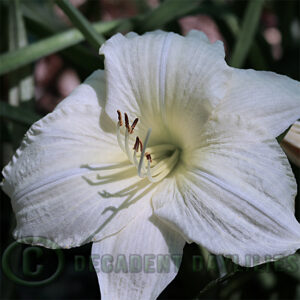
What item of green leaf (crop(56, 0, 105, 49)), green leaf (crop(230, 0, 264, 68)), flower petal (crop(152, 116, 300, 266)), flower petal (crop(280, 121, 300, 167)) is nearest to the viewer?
flower petal (crop(152, 116, 300, 266))

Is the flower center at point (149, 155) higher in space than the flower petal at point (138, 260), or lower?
higher

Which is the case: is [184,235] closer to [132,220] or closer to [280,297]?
[132,220]

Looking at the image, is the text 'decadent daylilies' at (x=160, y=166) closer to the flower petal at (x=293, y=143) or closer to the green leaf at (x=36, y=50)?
the flower petal at (x=293, y=143)

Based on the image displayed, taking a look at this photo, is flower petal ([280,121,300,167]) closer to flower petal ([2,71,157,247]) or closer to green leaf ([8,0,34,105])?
flower petal ([2,71,157,247])

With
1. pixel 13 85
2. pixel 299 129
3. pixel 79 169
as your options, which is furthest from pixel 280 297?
pixel 13 85

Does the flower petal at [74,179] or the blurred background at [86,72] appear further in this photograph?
the blurred background at [86,72]

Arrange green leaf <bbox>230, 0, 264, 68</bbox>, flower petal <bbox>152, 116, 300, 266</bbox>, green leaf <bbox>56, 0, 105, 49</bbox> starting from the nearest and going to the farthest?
flower petal <bbox>152, 116, 300, 266</bbox> < green leaf <bbox>56, 0, 105, 49</bbox> < green leaf <bbox>230, 0, 264, 68</bbox>

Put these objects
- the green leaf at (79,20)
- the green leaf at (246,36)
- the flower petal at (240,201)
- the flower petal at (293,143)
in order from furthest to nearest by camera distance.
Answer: the green leaf at (246,36) → the green leaf at (79,20) → the flower petal at (293,143) → the flower petal at (240,201)

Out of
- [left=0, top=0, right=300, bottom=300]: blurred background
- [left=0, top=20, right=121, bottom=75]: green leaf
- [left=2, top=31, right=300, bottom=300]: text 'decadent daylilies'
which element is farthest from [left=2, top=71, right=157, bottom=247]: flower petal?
[left=0, top=20, right=121, bottom=75]: green leaf

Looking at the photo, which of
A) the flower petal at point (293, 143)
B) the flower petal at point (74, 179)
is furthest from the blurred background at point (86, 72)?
the flower petal at point (74, 179)
